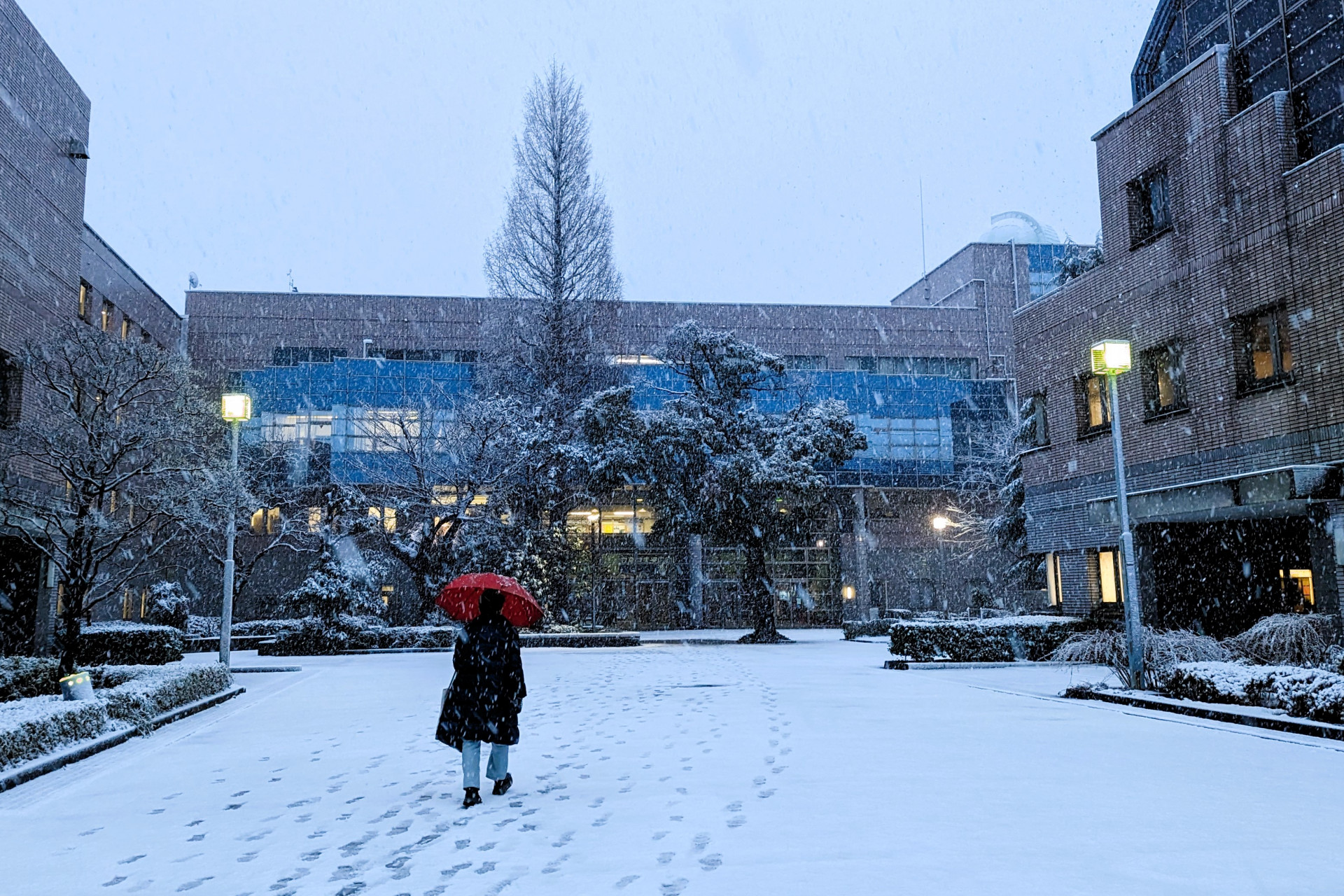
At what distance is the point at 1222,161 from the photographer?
19406 mm

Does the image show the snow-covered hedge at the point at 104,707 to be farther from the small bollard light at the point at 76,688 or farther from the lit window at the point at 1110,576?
the lit window at the point at 1110,576

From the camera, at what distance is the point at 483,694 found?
318 inches

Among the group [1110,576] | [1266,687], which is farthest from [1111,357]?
[1110,576]

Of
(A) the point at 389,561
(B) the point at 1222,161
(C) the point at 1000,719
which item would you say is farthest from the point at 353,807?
(A) the point at 389,561

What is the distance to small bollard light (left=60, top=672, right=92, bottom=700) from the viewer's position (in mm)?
12750

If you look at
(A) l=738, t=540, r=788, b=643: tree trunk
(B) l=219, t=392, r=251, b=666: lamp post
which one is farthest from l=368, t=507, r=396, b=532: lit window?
(B) l=219, t=392, r=251, b=666: lamp post

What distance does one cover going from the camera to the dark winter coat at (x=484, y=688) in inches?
317

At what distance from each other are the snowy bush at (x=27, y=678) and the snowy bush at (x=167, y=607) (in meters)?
23.5

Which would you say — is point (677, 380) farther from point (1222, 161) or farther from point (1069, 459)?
point (1222, 161)

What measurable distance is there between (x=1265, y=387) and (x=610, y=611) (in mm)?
36924

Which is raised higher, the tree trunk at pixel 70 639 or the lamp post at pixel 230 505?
the lamp post at pixel 230 505

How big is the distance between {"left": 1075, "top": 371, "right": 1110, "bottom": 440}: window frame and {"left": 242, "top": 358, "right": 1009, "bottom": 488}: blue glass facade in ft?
90.6

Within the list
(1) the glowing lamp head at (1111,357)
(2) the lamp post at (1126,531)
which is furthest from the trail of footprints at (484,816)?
(1) the glowing lamp head at (1111,357)

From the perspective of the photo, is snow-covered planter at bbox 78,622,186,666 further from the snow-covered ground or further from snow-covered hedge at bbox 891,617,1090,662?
snow-covered hedge at bbox 891,617,1090,662
